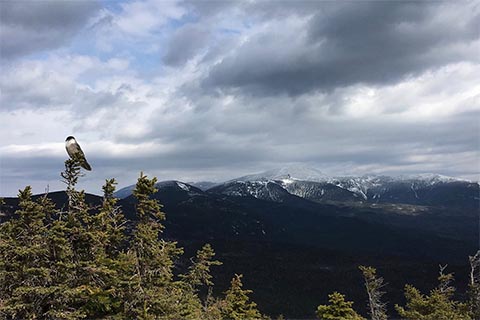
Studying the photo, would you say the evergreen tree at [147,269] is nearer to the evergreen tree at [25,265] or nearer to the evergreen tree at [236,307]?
the evergreen tree at [25,265]

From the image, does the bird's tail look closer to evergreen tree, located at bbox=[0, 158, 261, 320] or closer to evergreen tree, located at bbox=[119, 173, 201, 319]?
evergreen tree, located at bbox=[0, 158, 261, 320]

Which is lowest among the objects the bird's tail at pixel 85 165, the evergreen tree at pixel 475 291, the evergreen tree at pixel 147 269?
the evergreen tree at pixel 475 291

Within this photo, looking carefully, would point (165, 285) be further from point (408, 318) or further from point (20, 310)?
point (408, 318)

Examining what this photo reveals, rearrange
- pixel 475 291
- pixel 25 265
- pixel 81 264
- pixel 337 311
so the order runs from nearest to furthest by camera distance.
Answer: pixel 25 265
pixel 81 264
pixel 337 311
pixel 475 291

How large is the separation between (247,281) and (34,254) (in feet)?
571

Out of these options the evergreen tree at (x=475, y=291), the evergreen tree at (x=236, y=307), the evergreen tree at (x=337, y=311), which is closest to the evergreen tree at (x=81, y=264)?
the evergreen tree at (x=236, y=307)

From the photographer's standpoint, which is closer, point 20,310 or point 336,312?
point 20,310

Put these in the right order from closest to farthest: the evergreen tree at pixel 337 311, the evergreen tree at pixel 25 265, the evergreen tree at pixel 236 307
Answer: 1. the evergreen tree at pixel 25 265
2. the evergreen tree at pixel 337 311
3. the evergreen tree at pixel 236 307

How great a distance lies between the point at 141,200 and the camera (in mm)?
18844

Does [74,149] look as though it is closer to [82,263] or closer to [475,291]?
[82,263]

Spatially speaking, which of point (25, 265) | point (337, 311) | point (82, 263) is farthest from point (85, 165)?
point (337, 311)

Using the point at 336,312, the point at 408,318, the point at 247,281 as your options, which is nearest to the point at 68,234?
the point at 336,312

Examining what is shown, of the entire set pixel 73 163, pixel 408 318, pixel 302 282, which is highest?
pixel 73 163

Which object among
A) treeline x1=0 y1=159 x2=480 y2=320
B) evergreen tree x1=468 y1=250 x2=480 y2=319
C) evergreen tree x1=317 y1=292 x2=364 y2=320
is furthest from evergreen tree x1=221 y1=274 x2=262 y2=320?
evergreen tree x1=468 y1=250 x2=480 y2=319
